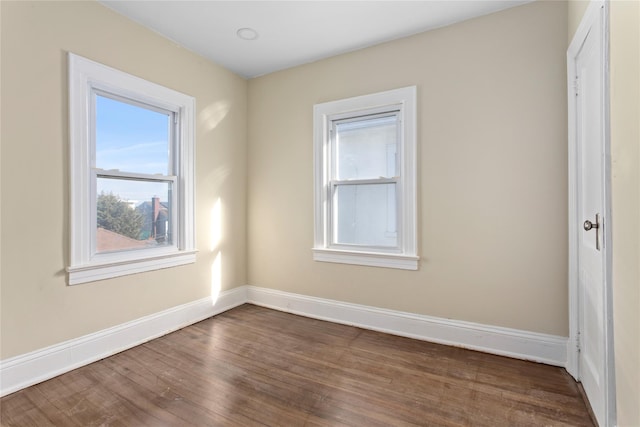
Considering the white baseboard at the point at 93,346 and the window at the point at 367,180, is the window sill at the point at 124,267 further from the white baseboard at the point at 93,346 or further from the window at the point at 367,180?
the window at the point at 367,180

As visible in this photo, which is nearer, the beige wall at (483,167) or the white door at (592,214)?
the white door at (592,214)

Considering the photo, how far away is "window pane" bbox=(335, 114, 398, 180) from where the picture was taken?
3039mm

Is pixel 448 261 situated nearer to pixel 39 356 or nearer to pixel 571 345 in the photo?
pixel 571 345

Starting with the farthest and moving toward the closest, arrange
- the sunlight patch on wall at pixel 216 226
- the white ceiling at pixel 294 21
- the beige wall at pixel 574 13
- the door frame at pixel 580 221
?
the sunlight patch on wall at pixel 216 226, the white ceiling at pixel 294 21, the beige wall at pixel 574 13, the door frame at pixel 580 221

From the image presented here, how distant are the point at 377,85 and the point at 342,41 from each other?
21.2 inches

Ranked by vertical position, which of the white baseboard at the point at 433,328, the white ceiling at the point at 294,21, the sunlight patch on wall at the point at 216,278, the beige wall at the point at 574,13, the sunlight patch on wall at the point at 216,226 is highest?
the white ceiling at the point at 294,21

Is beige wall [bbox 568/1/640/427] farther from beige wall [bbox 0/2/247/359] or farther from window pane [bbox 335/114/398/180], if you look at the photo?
beige wall [bbox 0/2/247/359]

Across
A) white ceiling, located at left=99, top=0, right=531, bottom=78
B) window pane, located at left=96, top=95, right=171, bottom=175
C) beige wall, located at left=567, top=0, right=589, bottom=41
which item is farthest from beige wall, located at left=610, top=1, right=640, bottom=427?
window pane, located at left=96, top=95, right=171, bottom=175

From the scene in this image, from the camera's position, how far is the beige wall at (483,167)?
232cm

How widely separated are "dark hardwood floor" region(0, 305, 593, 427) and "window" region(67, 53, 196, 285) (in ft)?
2.67

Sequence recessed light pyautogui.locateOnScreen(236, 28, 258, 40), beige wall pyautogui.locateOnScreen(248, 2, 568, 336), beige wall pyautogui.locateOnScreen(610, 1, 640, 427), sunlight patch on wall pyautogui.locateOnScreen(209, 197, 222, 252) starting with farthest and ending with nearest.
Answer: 1. sunlight patch on wall pyautogui.locateOnScreen(209, 197, 222, 252)
2. recessed light pyautogui.locateOnScreen(236, 28, 258, 40)
3. beige wall pyautogui.locateOnScreen(248, 2, 568, 336)
4. beige wall pyautogui.locateOnScreen(610, 1, 640, 427)

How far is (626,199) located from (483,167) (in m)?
1.30

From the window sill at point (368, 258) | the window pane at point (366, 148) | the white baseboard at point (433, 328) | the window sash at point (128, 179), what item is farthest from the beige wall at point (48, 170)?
the window pane at point (366, 148)

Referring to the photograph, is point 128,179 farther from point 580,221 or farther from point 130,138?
point 580,221
